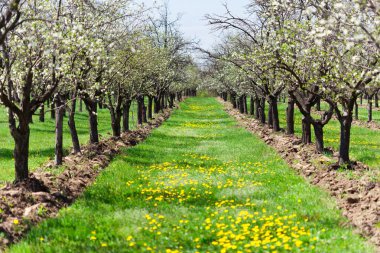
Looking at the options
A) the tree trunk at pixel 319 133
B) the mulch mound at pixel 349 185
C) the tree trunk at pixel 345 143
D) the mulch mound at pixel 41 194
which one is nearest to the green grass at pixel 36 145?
the mulch mound at pixel 41 194

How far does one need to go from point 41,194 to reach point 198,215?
4.45 m

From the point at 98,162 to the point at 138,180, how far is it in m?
3.09

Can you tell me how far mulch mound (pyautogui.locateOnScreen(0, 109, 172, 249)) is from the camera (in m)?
10.1

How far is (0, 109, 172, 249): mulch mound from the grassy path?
476mm

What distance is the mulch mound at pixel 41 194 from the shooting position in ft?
33.2

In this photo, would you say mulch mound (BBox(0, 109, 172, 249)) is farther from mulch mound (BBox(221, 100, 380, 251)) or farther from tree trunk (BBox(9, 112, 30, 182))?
mulch mound (BBox(221, 100, 380, 251))

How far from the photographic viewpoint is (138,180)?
15797 millimetres

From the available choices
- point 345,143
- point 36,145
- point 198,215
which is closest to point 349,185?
point 345,143

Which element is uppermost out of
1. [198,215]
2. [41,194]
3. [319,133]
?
[319,133]

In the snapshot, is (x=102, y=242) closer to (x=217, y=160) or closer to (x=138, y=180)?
(x=138, y=180)

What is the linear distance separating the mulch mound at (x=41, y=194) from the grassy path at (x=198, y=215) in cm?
48

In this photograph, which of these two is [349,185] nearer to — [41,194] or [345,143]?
[345,143]

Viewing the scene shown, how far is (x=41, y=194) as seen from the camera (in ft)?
40.3

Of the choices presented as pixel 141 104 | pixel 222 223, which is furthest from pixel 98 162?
pixel 141 104
